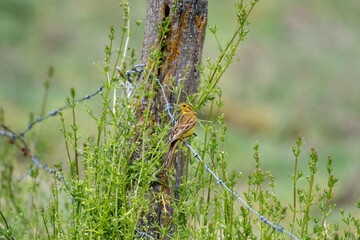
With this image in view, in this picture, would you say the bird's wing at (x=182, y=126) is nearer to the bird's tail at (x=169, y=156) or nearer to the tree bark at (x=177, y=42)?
the bird's tail at (x=169, y=156)

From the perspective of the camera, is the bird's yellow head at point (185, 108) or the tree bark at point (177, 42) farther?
the tree bark at point (177, 42)

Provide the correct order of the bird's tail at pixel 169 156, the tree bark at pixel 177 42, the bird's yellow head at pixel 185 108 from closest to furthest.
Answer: the bird's tail at pixel 169 156 < the bird's yellow head at pixel 185 108 < the tree bark at pixel 177 42

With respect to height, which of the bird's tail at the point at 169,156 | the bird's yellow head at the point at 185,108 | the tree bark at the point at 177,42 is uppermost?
the tree bark at the point at 177,42

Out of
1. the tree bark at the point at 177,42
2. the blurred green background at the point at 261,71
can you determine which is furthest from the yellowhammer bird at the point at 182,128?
the blurred green background at the point at 261,71

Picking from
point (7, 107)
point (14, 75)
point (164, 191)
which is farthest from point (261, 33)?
point (164, 191)

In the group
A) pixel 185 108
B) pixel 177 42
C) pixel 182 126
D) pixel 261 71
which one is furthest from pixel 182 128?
pixel 261 71

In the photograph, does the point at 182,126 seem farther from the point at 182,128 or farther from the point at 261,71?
the point at 261,71

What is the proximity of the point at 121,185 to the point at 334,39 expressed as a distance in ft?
61.1

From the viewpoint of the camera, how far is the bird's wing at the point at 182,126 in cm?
329

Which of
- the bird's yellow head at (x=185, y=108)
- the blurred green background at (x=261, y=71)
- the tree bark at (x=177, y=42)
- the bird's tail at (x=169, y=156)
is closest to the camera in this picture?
the bird's tail at (x=169, y=156)

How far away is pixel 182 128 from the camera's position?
10.9ft

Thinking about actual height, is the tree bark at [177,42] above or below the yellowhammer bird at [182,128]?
above

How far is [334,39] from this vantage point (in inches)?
805

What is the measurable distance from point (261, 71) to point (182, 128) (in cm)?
1461
